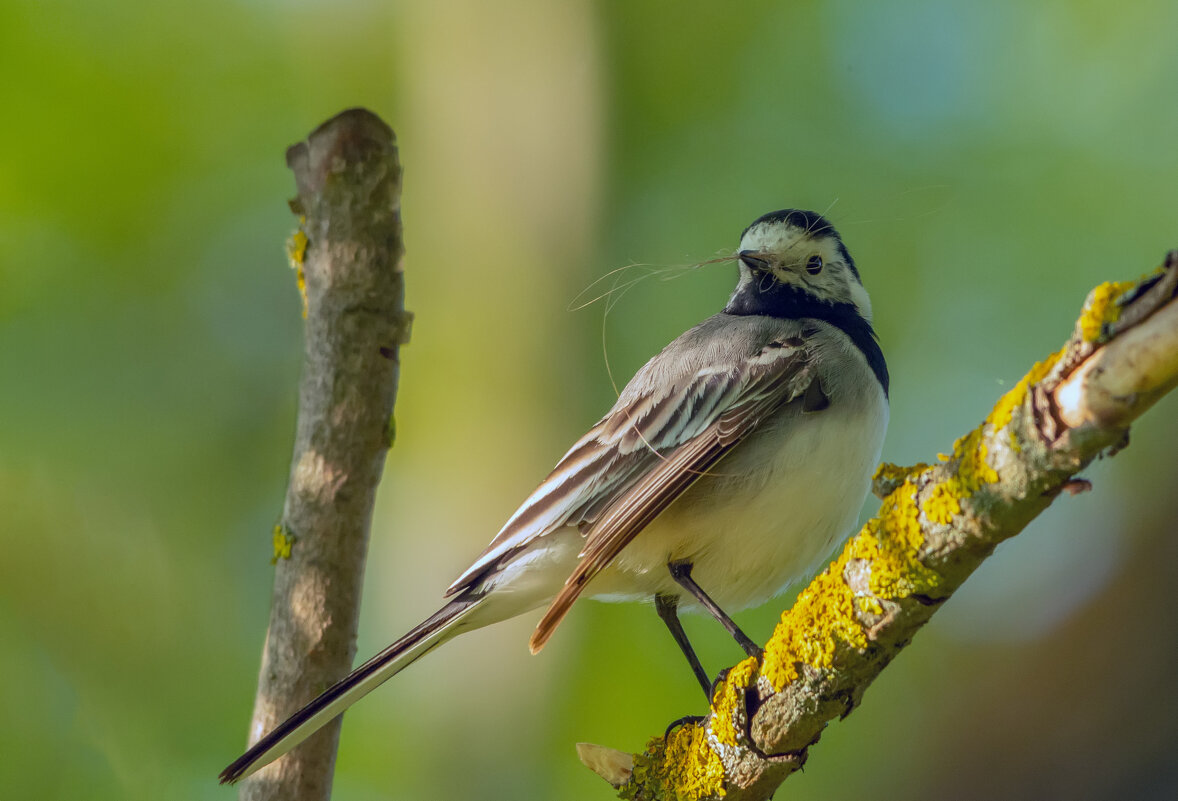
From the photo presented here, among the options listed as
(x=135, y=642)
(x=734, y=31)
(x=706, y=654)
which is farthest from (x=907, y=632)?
(x=734, y=31)

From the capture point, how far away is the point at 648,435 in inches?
171

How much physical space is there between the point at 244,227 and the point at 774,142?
4.81 meters

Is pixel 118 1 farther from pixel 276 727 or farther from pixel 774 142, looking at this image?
pixel 276 727

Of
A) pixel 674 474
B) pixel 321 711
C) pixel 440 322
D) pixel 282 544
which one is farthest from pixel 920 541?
pixel 440 322

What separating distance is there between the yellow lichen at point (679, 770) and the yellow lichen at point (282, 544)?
5.16 ft

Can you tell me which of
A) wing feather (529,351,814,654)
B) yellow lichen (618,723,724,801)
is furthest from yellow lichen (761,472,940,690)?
wing feather (529,351,814,654)

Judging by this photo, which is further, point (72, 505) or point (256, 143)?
point (256, 143)

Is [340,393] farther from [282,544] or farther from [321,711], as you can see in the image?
[321,711]

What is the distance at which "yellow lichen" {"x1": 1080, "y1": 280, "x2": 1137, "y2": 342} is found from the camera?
212 cm

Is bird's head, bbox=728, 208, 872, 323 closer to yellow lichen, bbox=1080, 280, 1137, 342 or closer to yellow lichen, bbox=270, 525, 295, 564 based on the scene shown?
yellow lichen, bbox=270, 525, 295, 564

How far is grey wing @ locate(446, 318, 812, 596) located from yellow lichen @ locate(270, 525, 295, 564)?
0.68 metres

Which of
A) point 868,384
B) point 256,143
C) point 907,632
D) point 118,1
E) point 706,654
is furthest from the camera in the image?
point 256,143

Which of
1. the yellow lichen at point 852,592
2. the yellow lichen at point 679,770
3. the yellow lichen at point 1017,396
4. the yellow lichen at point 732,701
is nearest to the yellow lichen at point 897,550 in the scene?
the yellow lichen at point 852,592

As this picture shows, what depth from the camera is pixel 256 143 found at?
941 centimetres
